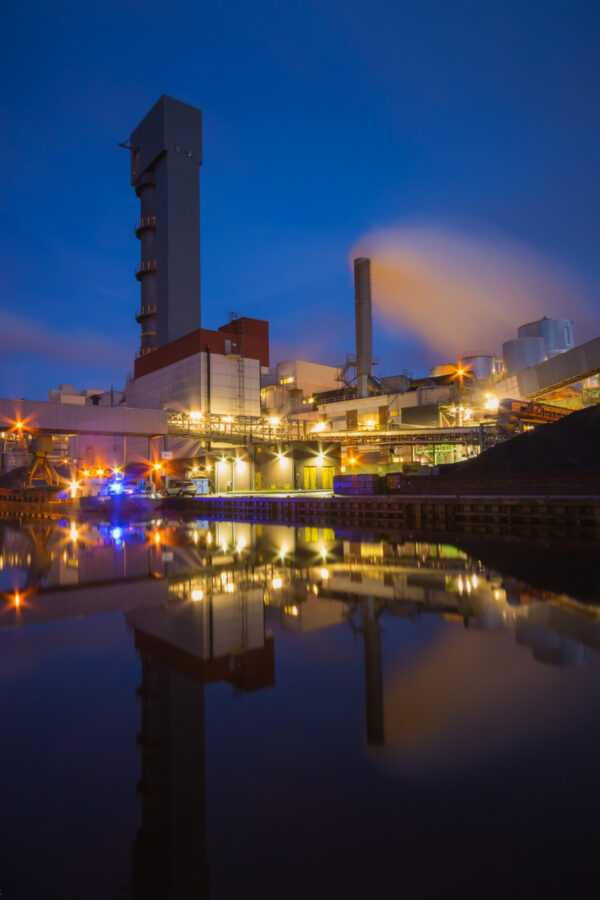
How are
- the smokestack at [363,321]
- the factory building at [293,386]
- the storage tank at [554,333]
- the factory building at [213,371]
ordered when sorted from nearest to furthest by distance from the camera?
the storage tank at [554,333] → the factory building at [213,371] → the smokestack at [363,321] → the factory building at [293,386]

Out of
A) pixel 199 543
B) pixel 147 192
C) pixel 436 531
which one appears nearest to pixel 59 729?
pixel 199 543

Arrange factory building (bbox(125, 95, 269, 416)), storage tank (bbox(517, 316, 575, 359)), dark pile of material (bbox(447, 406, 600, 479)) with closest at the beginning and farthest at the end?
dark pile of material (bbox(447, 406, 600, 479)), storage tank (bbox(517, 316, 575, 359)), factory building (bbox(125, 95, 269, 416))

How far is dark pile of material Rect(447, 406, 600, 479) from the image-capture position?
24.6 m

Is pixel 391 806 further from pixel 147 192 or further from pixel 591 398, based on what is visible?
pixel 147 192

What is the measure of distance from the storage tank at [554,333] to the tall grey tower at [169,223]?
1536 inches

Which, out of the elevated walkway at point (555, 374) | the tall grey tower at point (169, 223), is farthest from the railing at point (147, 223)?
the elevated walkway at point (555, 374)

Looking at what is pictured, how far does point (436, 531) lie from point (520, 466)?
6.37 m

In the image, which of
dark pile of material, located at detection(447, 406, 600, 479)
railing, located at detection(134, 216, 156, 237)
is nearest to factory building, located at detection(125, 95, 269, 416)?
railing, located at detection(134, 216, 156, 237)

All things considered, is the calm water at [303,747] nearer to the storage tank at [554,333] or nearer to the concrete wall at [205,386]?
the concrete wall at [205,386]

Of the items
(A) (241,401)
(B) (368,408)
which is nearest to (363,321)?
(B) (368,408)

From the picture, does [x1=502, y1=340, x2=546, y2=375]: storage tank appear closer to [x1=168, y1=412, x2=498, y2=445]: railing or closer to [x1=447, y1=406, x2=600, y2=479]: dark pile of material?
[x1=168, y1=412, x2=498, y2=445]: railing

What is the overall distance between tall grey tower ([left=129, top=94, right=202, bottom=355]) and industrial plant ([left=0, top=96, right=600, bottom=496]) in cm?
15

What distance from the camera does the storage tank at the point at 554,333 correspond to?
49.9 meters

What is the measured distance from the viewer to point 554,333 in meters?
50.4
